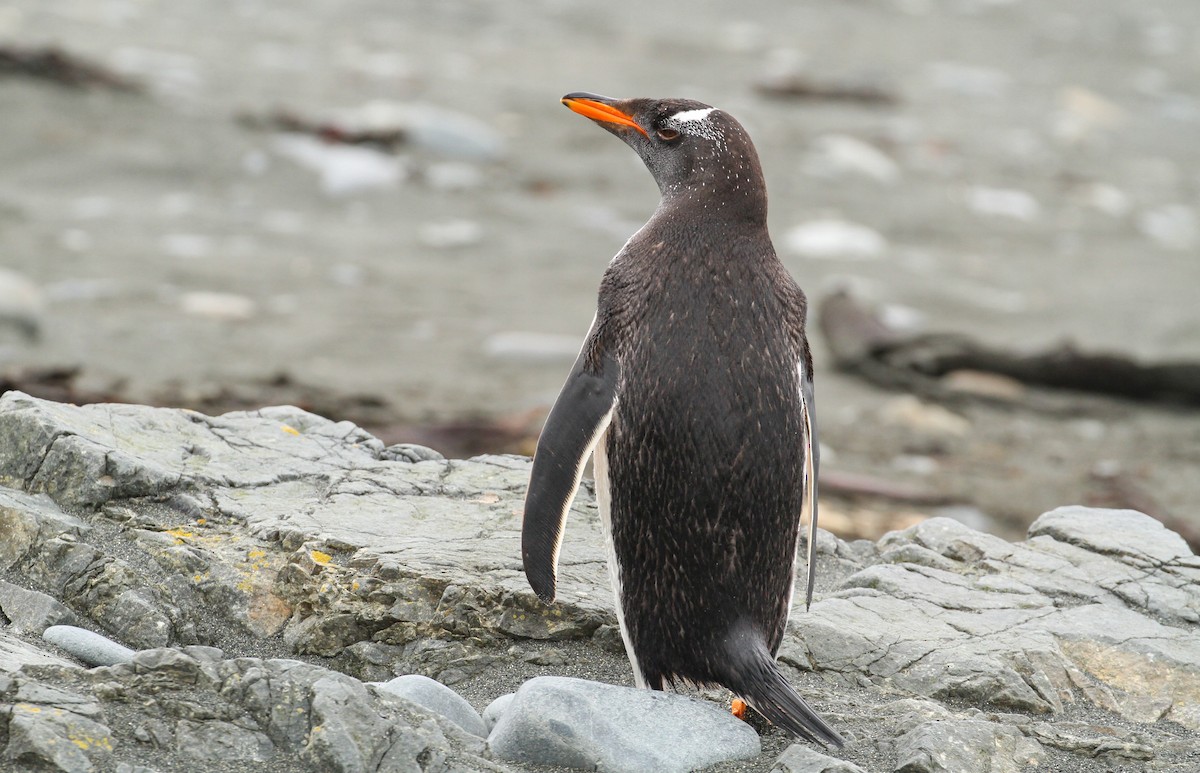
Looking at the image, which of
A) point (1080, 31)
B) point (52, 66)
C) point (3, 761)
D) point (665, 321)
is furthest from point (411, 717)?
point (1080, 31)

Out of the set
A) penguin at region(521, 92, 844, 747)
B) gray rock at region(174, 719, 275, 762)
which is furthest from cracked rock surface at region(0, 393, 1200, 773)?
penguin at region(521, 92, 844, 747)

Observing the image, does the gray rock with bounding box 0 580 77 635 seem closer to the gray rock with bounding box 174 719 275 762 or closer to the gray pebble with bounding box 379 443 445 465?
the gray rock with bounding box 174 719 275 762

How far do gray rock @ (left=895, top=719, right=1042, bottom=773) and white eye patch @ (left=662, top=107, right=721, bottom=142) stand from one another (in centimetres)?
140

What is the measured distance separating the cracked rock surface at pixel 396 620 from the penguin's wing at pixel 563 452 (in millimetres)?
249

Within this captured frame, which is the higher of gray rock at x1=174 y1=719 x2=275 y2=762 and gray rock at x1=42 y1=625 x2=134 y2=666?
gray rock at x1=174 y1=719 x2=275 y2=762

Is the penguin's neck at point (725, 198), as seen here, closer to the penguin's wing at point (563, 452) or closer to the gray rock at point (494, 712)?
the penguin's wing at point (563, 452)

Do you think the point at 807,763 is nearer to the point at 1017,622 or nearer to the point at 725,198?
the point at 1017,622

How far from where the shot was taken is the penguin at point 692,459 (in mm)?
2984

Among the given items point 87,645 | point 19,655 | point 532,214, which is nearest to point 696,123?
point 87,645

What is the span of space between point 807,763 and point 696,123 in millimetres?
1519

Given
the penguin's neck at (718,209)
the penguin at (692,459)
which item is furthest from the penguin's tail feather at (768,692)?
the penguin's neck at (718,209)

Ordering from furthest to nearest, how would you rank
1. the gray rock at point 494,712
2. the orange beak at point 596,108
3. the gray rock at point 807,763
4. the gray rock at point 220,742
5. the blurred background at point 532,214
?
the blurred background at point 532,214
the orange beak at point 596,108
the gray rock at point 494,712
the gray rock at point 807,763
the gray rock at point 220,742

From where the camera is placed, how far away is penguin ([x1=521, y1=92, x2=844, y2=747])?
2.98 meters

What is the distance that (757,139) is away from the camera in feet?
35.4
